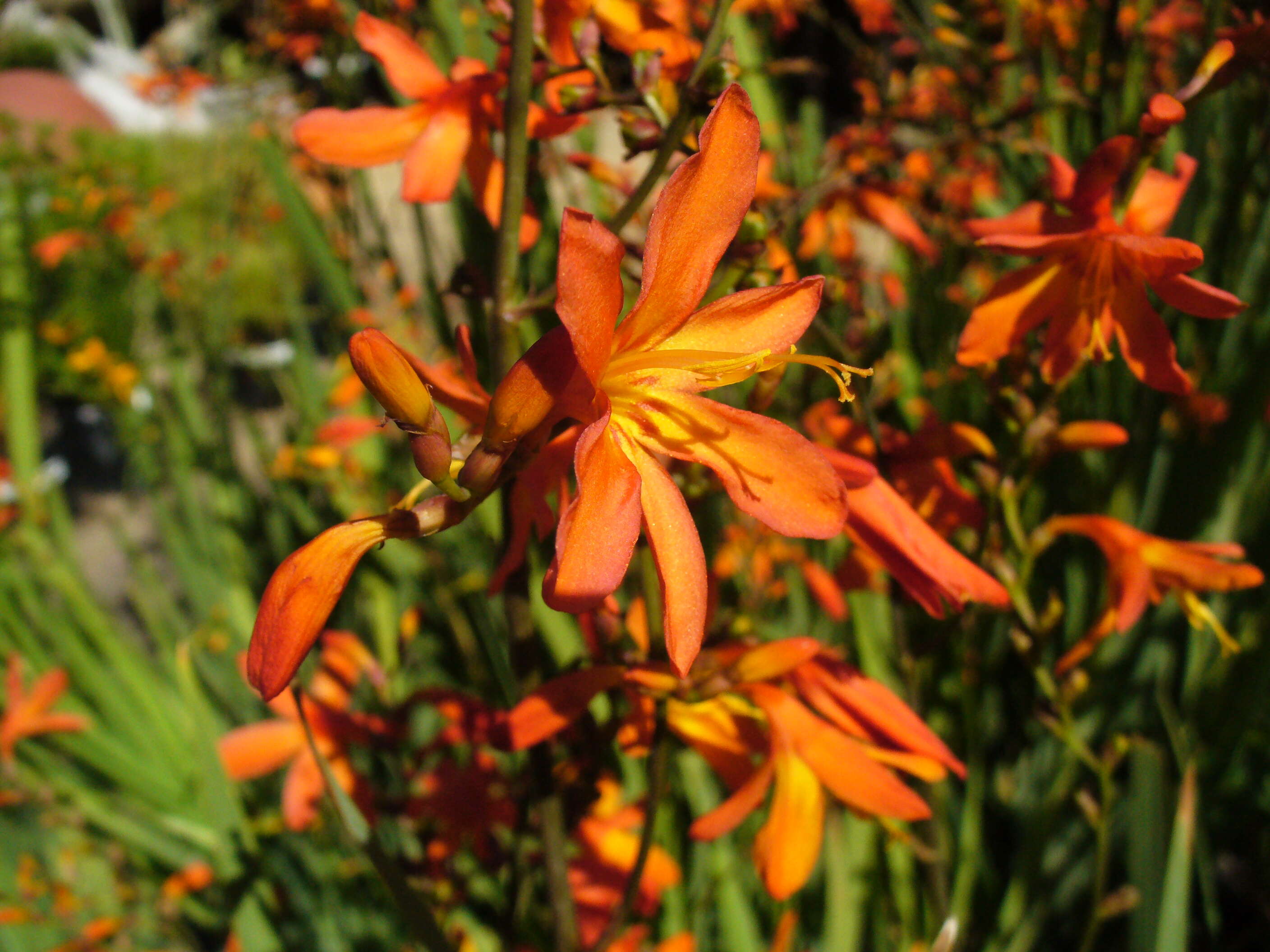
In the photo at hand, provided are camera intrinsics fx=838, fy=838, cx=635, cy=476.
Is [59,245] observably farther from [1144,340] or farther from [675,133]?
[1144,340]

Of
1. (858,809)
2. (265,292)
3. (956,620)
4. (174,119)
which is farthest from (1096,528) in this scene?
(265,292)

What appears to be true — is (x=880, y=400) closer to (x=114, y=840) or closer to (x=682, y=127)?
(x=682, y=127)

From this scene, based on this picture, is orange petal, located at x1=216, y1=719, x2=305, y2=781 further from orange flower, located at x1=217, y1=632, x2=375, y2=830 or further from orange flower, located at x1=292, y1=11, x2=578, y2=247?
orange flower, located at x1=292, y1=11, x2=578, y2=247

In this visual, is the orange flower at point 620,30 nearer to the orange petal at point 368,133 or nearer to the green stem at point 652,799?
the orange petal at point 368,133

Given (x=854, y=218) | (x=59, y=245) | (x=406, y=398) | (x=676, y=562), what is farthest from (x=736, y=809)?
(x=59, y=245)

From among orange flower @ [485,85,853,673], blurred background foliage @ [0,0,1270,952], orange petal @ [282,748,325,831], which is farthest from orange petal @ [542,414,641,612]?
orange petal @ [282,748,325,831]

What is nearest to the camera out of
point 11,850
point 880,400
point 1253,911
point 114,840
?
point 880,400
